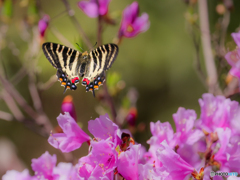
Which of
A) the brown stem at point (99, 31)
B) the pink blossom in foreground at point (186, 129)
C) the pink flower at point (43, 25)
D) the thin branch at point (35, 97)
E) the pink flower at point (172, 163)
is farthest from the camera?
the thin branch at point (35, 97)

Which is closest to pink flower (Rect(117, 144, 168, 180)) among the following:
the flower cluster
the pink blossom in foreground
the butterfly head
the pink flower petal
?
the flower cluster

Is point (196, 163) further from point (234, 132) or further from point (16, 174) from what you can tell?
point (16, 174)

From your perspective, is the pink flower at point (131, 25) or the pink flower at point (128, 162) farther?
the pink flower at point (131, 25)

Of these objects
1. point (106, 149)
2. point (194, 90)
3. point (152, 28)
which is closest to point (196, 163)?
point (106, 149)

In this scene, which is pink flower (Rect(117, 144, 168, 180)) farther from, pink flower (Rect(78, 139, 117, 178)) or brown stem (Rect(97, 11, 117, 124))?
brown stem (Rect(97, 11, 117, 124))

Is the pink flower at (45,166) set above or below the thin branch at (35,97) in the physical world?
below

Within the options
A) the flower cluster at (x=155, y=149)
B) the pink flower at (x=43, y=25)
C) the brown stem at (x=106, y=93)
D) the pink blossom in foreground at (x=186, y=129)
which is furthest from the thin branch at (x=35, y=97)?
the pink blossom in foreground at (x=186, y=129)

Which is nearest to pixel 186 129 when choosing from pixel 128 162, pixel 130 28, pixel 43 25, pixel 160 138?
pixel 160 138

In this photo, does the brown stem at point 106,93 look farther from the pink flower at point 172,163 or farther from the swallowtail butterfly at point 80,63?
the pink flower at point 172,163
